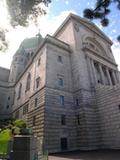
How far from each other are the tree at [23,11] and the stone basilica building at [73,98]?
507 inches

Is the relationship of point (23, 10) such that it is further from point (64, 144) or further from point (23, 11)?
point (64, 144)

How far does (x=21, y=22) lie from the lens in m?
9.88

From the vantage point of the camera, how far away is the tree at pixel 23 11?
8633mm

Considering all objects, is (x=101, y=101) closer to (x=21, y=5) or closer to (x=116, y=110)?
(x=116, y=110)

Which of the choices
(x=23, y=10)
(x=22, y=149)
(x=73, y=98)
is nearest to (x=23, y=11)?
(x=23, y=10)

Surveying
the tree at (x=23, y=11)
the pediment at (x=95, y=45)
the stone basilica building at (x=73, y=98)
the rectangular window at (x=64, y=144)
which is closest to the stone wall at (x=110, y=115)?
the stone basilica building at (x=73, y=98)

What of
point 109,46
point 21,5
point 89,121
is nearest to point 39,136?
point 89,121

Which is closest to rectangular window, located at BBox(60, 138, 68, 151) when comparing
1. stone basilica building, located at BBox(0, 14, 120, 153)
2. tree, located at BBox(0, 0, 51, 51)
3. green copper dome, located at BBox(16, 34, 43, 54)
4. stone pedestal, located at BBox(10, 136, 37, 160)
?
stone basilica building, located at BBox(0, 14, 120, 153)

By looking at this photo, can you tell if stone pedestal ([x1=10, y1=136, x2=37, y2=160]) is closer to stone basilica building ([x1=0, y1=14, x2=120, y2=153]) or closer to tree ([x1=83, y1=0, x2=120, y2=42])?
tree ([x1=83, y1=0, x2=120, y2=42])

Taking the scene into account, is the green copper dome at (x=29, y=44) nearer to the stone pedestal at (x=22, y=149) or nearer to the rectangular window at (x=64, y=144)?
the rectangular window at (x=64, y=144)

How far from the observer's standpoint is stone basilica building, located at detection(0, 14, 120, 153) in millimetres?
20172

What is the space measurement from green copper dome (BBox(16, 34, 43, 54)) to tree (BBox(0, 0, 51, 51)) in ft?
159

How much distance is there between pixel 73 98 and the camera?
24.4 metres

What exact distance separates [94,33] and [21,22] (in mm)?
29992
